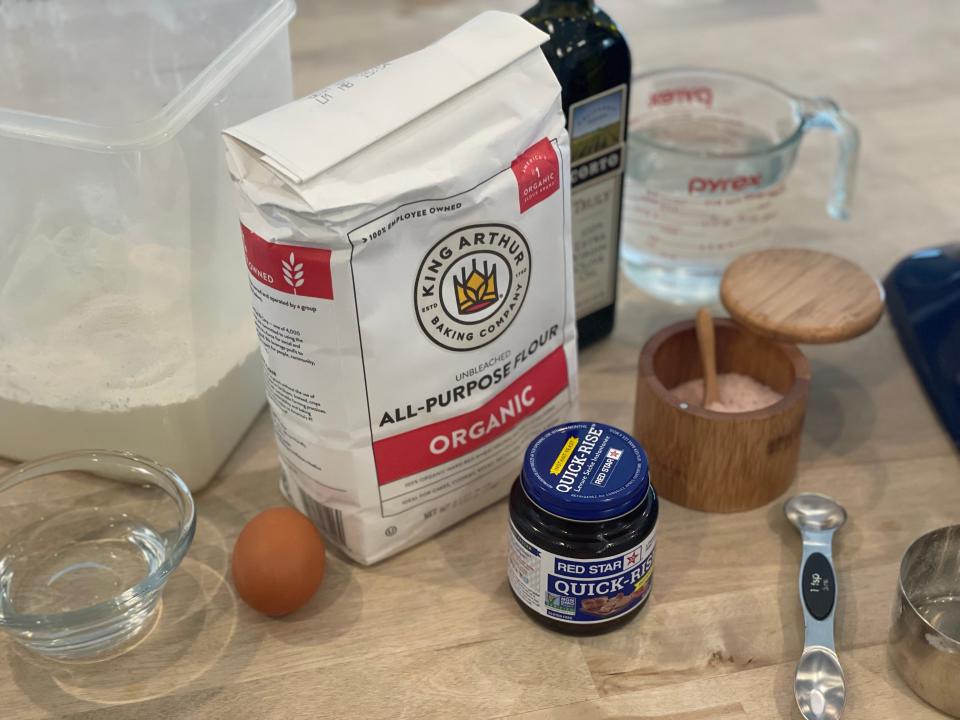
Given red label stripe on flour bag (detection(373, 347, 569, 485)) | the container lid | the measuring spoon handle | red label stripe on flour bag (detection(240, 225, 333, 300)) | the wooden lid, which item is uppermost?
the container lid

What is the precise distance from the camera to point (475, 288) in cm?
72

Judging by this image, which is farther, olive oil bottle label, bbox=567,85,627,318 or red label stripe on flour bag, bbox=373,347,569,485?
olive oil bottle label, bbox=567,85,627,318

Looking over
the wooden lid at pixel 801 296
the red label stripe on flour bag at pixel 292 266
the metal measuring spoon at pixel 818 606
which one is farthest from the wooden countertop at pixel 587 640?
the red label stripe on flour bag at pixel 292 266

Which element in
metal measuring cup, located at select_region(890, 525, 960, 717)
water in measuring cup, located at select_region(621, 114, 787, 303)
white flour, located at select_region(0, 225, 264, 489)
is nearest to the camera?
metal measuring cup, located at select_region(890, 525, 960, 717)

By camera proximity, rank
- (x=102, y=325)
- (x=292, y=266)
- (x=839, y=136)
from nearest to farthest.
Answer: (x=292, y=266), (x=102, y=325), (x=839, y=136)

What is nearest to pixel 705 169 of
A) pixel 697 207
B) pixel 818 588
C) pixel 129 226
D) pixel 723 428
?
pixel 697 207

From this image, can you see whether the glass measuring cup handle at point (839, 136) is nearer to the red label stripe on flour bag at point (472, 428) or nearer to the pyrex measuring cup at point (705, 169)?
the pyrex measuring cup at point (705, 169)

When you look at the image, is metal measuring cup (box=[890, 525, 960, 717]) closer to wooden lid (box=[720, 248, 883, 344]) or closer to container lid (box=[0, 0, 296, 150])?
wooden lid (box=[720, 248, 883, 344])

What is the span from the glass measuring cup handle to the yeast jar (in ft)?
1.29

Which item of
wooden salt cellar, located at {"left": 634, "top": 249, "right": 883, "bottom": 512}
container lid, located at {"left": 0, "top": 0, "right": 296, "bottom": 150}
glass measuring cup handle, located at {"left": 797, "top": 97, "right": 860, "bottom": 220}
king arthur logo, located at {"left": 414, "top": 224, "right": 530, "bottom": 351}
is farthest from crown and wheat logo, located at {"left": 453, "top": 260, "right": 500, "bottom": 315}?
glass measuring cup handle, located at {"left": 797, "top": 97, "right": 860, "bottom": 220}

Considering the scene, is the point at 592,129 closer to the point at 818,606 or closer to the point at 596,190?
the point at 596,190

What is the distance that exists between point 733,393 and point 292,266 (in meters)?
0.36

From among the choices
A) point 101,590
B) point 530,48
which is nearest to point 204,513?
point 101,590

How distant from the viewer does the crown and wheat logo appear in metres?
0.71
